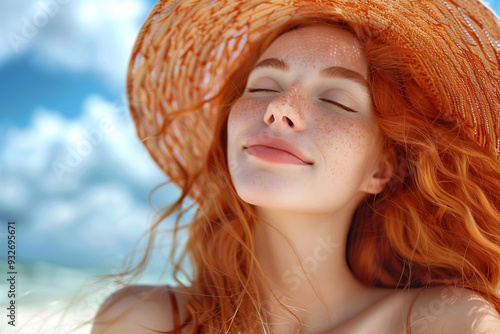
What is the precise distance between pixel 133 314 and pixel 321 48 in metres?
0.97

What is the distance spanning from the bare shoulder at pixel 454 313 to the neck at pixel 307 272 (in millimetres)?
202

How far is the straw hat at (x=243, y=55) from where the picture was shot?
129 centimetres

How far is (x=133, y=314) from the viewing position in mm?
1324

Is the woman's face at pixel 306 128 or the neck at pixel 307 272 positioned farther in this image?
the neck at pixel 307 272

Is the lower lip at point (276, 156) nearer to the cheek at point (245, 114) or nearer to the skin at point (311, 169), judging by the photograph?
the skin at point (311, 169)

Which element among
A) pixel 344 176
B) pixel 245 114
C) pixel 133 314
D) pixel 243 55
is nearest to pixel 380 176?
pixel 344 176

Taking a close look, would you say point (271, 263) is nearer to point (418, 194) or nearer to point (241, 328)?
point (241, 328)

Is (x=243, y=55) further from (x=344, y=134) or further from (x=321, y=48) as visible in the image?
(x=344, y=134)

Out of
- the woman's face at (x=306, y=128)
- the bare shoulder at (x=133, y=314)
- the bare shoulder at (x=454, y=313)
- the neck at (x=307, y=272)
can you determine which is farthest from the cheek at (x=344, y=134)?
the bare shoulder at (x=133, y=314)

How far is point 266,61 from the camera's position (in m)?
1.39

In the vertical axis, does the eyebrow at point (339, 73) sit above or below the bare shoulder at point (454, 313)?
above

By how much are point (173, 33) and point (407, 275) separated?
1206 millimetres

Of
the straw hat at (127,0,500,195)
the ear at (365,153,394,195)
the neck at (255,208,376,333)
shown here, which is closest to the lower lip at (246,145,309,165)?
the neck at (255,208,376,333)

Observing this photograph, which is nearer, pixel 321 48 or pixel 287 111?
pixel 287 111
